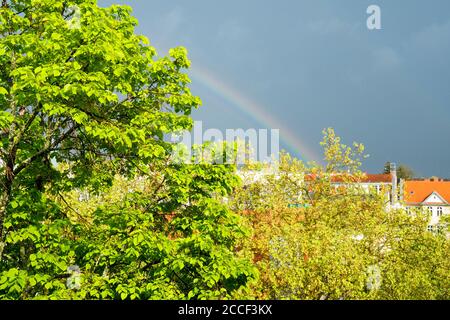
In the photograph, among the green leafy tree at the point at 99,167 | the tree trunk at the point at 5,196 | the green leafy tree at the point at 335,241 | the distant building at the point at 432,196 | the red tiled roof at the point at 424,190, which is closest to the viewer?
the green leafy tree at the point at 99,167

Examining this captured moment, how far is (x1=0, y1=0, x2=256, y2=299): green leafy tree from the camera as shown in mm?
12633

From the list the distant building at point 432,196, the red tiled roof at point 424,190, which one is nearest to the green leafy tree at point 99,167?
the distant building at point 432,196

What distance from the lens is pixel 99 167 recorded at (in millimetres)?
15836

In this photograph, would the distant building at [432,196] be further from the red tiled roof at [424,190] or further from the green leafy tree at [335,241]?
the green leafy tree at [335,241]

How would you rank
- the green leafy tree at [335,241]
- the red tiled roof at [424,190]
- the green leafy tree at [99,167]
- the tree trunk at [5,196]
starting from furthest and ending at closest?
the red tiled roof at [424,190]
the green leafy tree at [335,241]
the tree trunk at [5,196]
the green leafy tree at [99,167]

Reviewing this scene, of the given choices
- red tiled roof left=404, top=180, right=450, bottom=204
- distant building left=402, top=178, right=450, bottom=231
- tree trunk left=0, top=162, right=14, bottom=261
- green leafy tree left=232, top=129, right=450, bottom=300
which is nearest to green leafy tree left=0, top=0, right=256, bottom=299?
tree trunk left=0, top=162, right=14, bottom=261

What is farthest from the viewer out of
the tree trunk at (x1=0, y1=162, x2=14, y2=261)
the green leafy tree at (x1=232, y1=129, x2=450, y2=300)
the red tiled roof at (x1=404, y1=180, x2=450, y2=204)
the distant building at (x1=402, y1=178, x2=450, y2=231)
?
the red tiled roof at (x1=404, y1=180, x2=450, y2=204)

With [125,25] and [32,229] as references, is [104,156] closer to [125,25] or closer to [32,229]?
[32,229]

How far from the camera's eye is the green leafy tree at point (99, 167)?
12633mm

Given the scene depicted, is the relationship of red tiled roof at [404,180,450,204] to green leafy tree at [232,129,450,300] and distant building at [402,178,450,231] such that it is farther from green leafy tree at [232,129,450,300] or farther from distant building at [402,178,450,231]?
green leafy tree at [232,129,450,300]

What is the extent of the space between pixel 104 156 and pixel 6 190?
10.3 ft

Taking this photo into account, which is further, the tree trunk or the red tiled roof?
the red tiled roof

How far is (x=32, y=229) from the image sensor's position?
43.7 feet
